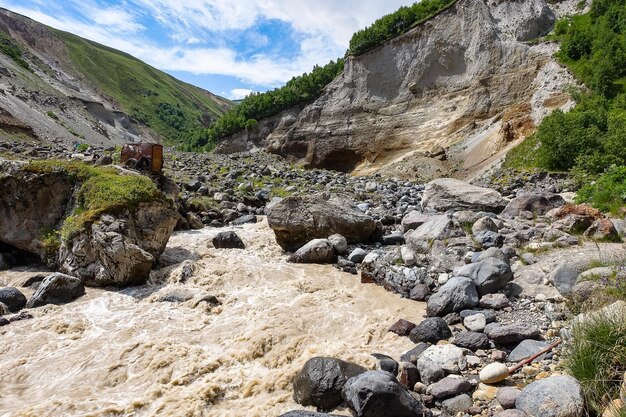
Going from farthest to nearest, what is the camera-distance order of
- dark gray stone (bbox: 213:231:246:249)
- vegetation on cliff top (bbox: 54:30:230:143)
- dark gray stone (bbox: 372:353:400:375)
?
1. vegetation on cliff top (bbox: 54:30:230:143)
2. dark gray stone (bbox: 213:231:246:249)
3. dark gray stone (bbox: 372:353:400:375)

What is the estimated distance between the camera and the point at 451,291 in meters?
9.23

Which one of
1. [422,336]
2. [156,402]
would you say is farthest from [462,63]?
[156,402]

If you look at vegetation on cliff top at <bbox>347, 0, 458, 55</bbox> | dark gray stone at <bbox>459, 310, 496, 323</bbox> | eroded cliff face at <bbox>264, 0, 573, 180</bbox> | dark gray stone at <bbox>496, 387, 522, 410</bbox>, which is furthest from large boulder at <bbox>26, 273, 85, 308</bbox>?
vegetation on cliff top at <bbox>347, 0, 458, 55</bbox>

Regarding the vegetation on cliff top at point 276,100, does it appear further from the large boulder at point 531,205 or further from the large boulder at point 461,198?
the large boulder at point 531,205

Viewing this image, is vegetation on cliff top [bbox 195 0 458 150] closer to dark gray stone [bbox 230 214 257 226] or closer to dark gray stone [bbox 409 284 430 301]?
dark gray stone [bbox 230 214 257 226]

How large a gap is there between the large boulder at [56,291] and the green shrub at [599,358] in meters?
11.4

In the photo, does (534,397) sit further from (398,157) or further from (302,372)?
(398,157)

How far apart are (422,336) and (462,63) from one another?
37.6m

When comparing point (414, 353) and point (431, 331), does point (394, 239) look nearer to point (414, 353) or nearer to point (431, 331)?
point (431, 331)

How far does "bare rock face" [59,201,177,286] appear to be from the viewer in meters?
12.1

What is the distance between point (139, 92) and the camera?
158375mm

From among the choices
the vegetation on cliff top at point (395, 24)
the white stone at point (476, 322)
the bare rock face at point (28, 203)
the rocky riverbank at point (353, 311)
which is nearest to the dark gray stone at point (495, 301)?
the rocky riverbank at point (353, 311)

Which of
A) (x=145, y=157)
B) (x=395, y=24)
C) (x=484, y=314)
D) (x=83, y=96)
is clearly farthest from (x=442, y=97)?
(x=83, y=96)

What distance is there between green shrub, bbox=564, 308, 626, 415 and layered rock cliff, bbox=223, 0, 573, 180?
2663cm
